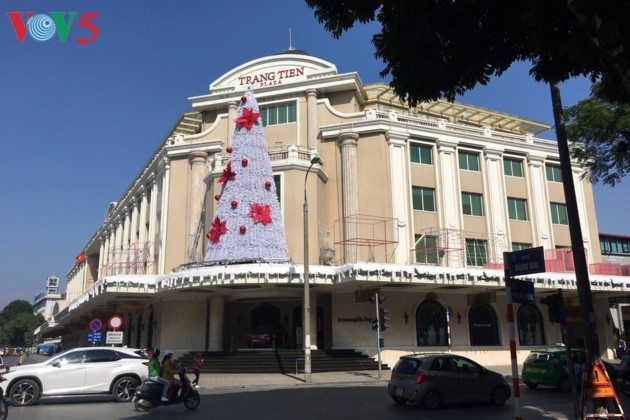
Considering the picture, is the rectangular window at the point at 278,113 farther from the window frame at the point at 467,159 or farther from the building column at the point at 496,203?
the building column at the point at 496,203

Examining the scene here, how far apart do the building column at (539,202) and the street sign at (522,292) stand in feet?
A: 80.3

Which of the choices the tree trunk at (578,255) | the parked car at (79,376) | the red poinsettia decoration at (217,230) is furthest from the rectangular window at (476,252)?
the parked car at (79,376)

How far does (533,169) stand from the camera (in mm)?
33594

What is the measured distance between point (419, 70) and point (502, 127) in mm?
33328

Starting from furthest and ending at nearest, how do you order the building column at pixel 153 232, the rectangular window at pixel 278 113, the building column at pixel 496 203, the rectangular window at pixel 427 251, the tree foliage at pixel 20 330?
1. the tree foliage at pixel 20 330
2. the building column at pixel 153 232
3. the rectangular window at pixel 278 113
4. the building column at pixel 496 203
5. the rectangular window at pixel 427 251

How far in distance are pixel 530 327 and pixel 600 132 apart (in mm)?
20764

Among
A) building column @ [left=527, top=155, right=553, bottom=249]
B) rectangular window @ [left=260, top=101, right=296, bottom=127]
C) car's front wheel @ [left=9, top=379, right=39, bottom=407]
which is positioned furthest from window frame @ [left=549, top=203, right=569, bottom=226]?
car's front wheel @ [left=9, top=379, right=39, bottom=407]

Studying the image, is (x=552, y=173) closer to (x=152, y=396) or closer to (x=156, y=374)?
(x=156, y=374)

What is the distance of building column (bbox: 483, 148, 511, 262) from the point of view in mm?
31188

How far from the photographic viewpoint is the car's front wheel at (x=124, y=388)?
1448 cm

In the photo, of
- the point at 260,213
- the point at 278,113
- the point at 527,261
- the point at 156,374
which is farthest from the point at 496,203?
the point at 156,374

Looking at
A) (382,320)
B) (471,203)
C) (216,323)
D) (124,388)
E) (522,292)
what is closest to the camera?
(522,292)

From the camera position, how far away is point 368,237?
94.9 ft

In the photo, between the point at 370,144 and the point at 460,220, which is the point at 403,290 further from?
the point at 370,144
